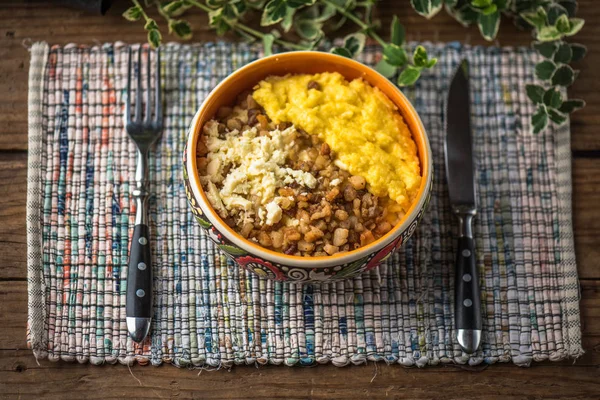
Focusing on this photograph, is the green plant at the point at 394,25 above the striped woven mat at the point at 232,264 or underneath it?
above

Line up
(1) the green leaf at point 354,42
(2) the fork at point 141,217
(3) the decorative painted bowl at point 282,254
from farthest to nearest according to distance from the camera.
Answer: (1) the green leaf at point 354,42, (2) the fork at point 141,217, (3) the decorative painted bowl at point 282,254

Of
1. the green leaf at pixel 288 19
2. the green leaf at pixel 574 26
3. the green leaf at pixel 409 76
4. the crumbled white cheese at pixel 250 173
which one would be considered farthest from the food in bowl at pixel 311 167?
the green leaf at pixel 574 26

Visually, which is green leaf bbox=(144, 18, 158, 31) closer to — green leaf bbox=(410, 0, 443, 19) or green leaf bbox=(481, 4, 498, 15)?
green leaf bbox=(410, 0, 443, 19)

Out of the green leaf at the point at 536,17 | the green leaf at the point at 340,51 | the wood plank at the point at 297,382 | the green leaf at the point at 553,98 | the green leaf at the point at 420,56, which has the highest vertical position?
the green leaf at the point at 536,17

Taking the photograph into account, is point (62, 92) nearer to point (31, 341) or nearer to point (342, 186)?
point (31, 341)

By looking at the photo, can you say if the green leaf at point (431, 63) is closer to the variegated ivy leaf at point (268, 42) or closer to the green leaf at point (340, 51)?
the green leaf at point (340, 51)

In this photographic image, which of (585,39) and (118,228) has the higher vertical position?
(585,39)

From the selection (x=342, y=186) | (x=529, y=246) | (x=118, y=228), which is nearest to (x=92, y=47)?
(x=118, y=228)
